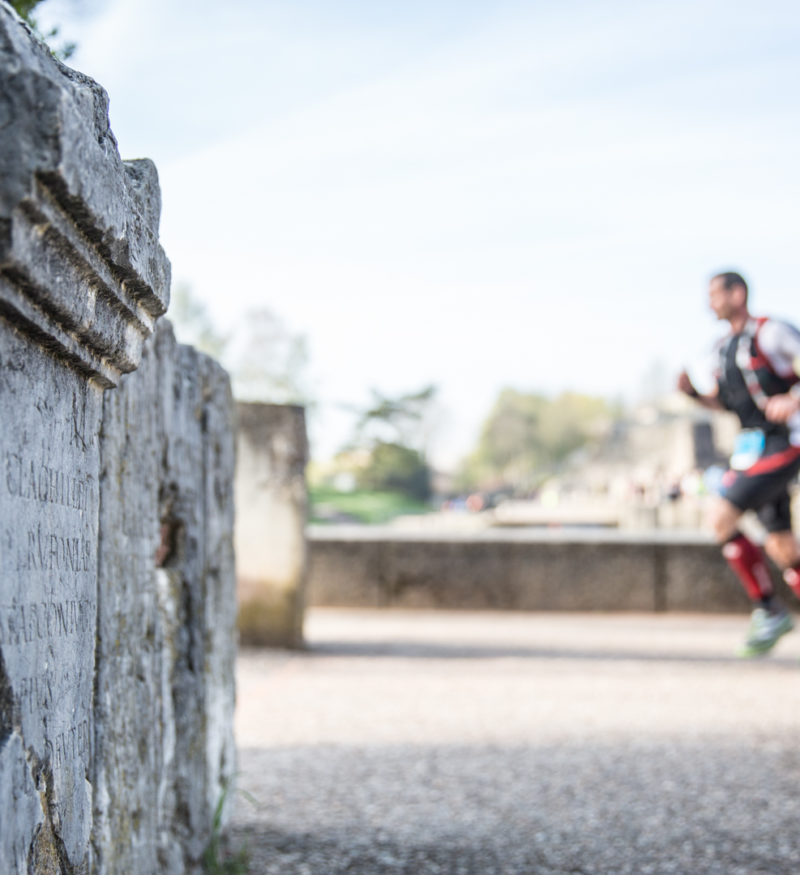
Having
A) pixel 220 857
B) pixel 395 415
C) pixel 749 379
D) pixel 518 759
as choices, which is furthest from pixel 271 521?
pixel 395 415

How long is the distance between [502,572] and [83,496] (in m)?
7.66

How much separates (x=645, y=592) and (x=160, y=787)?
23.5 ft

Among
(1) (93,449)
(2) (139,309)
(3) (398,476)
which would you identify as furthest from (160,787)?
(3) (398,476)

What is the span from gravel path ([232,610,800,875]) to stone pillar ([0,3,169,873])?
4.98 ft

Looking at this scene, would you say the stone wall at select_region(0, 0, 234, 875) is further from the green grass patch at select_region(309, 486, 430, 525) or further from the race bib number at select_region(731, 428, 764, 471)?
the green grass patch at select_region(309, 486, 430, 525)

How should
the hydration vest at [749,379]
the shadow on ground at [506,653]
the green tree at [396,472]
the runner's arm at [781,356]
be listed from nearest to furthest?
1. the runner's arm at [781,356]
2. the hydration vest at [749,379]
3. the shadow on ground at [506,653]
4. the green tree at [396,472]

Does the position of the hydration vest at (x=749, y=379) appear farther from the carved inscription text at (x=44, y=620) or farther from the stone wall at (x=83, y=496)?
the carved inscription text at (x=44, y=620)

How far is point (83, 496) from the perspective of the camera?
4.78 feet

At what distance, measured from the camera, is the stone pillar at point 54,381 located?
1021 mm

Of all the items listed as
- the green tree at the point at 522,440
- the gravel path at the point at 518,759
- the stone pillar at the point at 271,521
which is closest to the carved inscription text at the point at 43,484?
the gravel path at the point at 518,759

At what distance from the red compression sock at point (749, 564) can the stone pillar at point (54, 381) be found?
462 cm

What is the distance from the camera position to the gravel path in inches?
113

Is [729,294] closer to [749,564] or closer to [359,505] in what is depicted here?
[749,564]

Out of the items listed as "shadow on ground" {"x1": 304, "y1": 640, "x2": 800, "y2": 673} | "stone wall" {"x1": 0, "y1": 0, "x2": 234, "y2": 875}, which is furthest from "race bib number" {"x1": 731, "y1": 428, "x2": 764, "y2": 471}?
"stone wall" {"x1": 0, "y1": 0, "x2": 234, "y2": 875}
